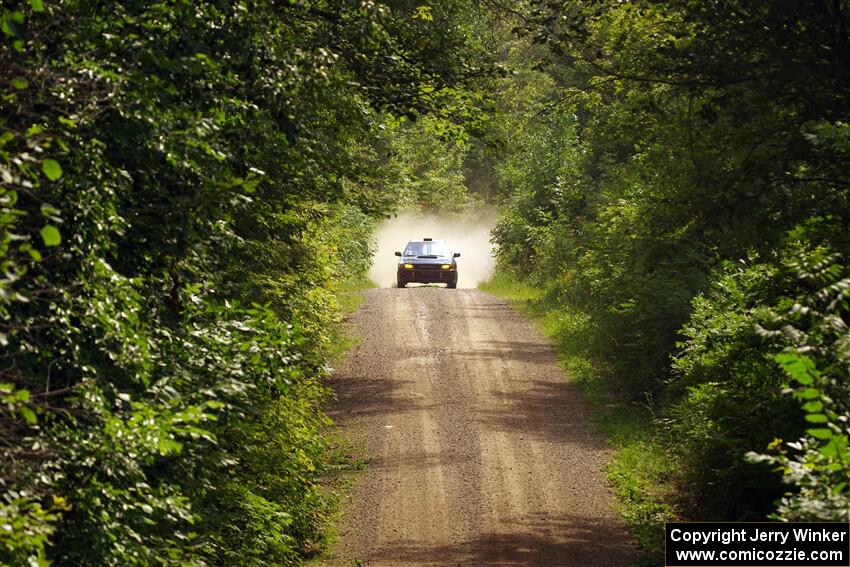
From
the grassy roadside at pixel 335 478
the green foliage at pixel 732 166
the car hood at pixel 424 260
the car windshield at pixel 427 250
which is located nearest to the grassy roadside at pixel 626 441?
the green foliage at pixel 732 166

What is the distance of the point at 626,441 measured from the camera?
1664 cm

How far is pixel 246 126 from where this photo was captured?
8.16 m

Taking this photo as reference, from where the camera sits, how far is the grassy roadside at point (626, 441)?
12.6 meters

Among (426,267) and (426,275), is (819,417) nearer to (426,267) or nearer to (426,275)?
(426,267)

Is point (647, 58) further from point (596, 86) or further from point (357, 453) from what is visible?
point (357, 453)

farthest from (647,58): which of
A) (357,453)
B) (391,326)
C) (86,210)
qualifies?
(391,326)

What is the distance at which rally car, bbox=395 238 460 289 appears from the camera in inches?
1545

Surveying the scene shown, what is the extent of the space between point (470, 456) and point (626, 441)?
2.53 meters

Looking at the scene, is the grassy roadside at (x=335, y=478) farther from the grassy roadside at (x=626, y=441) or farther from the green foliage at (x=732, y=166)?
the green foliage at (x=732, y=166)

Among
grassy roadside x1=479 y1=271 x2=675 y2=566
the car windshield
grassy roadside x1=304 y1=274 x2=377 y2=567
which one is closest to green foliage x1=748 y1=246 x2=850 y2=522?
grassy roadside x1=479 y1=271 x2=675 y2=566

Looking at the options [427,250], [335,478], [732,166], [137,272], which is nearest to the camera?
[137,272]

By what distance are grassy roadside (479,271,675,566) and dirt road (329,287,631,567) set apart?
0.92 feet

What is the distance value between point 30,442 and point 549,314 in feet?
76.6

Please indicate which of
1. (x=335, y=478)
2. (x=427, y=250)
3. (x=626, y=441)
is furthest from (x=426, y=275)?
(x=335, y=478)
